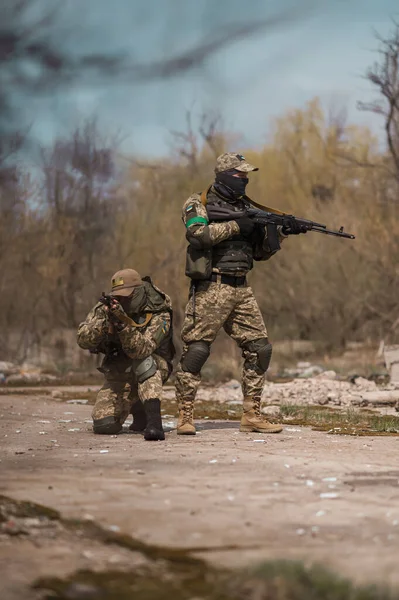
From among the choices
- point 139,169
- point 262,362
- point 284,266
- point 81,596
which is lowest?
point 81,596

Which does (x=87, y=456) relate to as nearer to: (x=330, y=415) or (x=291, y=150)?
(x=330, y=415)

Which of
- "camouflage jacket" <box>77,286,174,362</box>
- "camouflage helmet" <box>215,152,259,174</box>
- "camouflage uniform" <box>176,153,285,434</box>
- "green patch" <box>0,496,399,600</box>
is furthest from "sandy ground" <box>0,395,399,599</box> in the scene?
"camouflage helmet" <box>215,152,259,174</box>

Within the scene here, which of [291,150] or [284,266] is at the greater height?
[291,150]

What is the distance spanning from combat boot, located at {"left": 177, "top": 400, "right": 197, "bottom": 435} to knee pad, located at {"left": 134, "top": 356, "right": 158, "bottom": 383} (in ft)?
1.20

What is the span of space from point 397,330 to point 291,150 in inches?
382

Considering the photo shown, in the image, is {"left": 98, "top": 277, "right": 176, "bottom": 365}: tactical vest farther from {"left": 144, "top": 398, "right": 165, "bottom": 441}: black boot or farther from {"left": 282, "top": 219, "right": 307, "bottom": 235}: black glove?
{"left": 282, "top": 219, "right": 307, "bottom": 235}: black glove

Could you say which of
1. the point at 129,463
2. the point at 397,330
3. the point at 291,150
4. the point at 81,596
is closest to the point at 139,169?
the point at 291,150

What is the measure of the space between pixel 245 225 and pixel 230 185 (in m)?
0.35

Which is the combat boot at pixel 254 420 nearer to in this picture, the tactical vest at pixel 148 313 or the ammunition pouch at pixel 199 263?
the tactical vest at pixel 148 313

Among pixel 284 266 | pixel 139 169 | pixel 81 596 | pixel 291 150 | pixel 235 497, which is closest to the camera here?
pixel 81 596

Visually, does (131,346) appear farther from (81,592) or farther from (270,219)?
(81,592)

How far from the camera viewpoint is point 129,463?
6.67m

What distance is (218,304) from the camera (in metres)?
8.41

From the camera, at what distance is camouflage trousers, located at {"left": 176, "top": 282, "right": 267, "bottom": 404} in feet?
27.6
